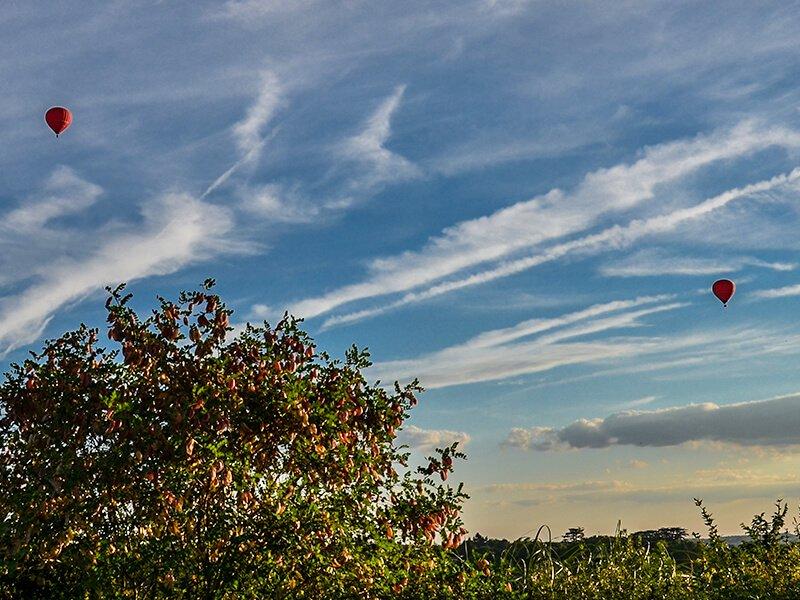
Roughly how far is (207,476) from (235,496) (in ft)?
1.69

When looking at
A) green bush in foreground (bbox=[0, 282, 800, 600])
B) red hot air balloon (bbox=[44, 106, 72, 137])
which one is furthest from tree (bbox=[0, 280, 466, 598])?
red hot air balloon (bbox=[44, 106, 72, 137])

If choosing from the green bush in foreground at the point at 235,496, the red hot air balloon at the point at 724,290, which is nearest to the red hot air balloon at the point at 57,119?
the green bush in foreground at the point at 235,496

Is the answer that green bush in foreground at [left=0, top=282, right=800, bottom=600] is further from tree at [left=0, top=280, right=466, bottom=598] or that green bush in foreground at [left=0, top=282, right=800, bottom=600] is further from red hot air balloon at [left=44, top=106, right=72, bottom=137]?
red hot air balloon at [left=44, top=106, right=72, bottom=137]

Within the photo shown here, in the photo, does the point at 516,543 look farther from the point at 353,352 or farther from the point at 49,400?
the point at 49,400

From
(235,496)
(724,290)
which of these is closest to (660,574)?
(235,496)

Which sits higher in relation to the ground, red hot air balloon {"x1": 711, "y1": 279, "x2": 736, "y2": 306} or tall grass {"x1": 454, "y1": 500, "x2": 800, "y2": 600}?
red hot air balloon {"x1": 711, "y1": 279, "x2": 736, "y2": 306}

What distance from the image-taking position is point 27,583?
10406mm

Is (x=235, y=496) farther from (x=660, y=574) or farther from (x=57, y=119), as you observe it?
(x=57, y=119)

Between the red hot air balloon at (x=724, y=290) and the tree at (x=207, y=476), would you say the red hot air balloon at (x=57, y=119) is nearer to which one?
the tree at (x=207, y=476)

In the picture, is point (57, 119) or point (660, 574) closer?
point (660, 574)

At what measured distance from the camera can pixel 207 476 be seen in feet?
32.9

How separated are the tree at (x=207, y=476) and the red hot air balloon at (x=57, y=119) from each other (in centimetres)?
1175

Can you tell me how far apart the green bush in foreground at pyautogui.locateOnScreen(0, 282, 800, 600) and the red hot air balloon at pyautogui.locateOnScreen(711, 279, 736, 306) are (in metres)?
14.6

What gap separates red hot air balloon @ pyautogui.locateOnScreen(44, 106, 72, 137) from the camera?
21.1 metres
